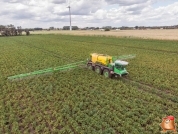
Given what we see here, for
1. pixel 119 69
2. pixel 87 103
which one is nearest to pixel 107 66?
pixel 119 69

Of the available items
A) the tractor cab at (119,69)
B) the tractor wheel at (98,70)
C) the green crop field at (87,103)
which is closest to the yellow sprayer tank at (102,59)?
the tractor wheel at (98,70)

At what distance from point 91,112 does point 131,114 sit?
1.94m

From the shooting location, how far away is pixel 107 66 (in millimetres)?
15438

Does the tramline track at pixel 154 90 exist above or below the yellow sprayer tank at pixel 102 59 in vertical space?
below

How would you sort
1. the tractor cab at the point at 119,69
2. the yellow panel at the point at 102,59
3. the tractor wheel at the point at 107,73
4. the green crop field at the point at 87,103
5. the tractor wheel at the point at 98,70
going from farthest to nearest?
1. the tractor wheel at the point at 98,70
2. the yellow panel at the point at 102,59
3. the tractor wheel at the point at 107,73
4. the tractor cab at the point at 119,69
5. the green crop field at the point at 87,103

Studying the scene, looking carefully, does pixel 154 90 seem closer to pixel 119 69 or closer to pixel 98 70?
pixel 119 69

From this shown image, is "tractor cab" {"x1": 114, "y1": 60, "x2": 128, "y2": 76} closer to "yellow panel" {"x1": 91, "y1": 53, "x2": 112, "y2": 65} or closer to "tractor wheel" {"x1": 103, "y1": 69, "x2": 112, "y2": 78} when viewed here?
"tractor wheel" {"x1": 103, "y1": 69, "x2": 112, "y2": 78}

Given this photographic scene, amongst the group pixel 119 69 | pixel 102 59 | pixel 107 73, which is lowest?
pixel 107 73

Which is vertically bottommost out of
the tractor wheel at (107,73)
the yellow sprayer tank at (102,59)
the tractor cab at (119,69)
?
the tractor wheel at (107,73)

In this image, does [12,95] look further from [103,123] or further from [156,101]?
[156,101]

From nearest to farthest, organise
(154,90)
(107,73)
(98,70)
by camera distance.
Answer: (154,90) < (107,73) < (98,70)

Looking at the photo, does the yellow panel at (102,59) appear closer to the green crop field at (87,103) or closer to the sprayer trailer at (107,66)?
the sprayer trailer at (107,66)

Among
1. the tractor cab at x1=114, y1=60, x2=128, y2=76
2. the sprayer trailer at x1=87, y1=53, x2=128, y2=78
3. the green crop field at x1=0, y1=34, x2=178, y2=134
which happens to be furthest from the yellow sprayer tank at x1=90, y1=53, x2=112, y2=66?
the green crop field at x1=0, y1=34, x2=178, y2=134

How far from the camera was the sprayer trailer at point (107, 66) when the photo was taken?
14.4m
